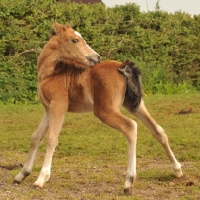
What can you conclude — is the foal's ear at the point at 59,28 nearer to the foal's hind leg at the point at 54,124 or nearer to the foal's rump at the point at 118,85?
the foal's rump at the point at 118,85

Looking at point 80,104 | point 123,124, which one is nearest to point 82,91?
point 80,104

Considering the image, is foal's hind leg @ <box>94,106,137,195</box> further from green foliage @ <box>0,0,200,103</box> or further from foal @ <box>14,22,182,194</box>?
green foliage @ <box>0,0,200,103</box>

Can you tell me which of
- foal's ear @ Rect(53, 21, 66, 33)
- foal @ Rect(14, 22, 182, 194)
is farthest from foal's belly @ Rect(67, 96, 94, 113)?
foal's ear @ Rect(53, 21, 66, 33)

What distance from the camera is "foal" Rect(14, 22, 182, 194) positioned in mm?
6500

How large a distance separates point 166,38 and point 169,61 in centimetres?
70

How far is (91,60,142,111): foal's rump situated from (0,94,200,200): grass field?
996 millimetres

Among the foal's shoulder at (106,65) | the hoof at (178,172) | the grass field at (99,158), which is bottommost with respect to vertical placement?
the grass field at (99,158)

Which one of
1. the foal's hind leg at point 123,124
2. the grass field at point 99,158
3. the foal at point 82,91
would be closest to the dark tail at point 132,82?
the foal at point 82,91

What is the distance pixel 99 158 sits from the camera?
895cm

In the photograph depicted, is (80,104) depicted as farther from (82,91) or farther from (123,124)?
(123,124)

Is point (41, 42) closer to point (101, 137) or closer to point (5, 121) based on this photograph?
point (5, 121)

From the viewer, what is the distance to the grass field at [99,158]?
647cm

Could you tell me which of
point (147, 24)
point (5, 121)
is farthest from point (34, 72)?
Answer: point (147, 24)

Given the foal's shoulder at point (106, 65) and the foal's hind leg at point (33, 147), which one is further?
the foal's hind leg at point (33, 147)
